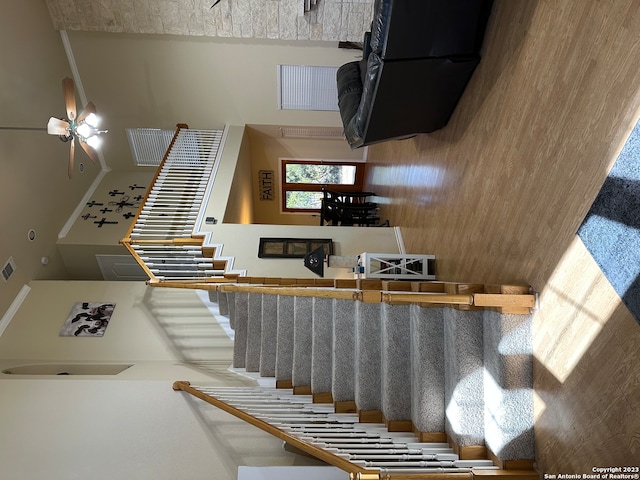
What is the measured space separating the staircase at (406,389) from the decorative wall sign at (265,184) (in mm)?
4699

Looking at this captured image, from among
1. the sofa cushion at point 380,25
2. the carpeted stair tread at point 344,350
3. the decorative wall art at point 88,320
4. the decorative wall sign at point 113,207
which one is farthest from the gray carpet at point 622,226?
the decorative wall sign at point 113,207

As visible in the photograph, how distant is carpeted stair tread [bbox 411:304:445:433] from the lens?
2465 millimetres

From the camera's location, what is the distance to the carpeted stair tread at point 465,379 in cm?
228

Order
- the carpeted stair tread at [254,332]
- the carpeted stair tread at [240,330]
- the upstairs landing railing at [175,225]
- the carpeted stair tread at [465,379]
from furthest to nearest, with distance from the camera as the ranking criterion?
the upstairs landing railing at [175,225]
the carpeted stair tread at [240,330]
the carpeted stair tread at [254,332]
the carpeted stair tread at [465,379]

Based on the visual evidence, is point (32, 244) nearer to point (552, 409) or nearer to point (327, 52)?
point (327, 52)

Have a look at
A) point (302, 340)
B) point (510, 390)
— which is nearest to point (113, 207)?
point (302, 340)

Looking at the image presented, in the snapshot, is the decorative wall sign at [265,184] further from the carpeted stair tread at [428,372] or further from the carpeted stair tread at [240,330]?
the carpeted stair tread at [428,372]

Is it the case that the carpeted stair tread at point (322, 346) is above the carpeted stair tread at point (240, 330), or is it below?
below

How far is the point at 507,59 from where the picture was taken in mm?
2611

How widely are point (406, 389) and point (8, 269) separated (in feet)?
16.2

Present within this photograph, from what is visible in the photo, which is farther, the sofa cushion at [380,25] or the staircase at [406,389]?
the sofa cushion at [380,25]

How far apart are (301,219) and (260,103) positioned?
2948mm

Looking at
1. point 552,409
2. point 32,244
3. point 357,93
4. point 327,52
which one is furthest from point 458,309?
point 32,244

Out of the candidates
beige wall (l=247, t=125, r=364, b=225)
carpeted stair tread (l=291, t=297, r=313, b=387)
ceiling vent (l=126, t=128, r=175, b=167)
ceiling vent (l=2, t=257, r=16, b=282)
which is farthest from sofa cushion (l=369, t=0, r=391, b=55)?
ceiling vent (l=2, t=257, r=16, b=282)
